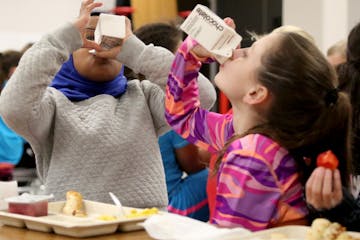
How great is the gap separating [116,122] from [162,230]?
0.59 metres

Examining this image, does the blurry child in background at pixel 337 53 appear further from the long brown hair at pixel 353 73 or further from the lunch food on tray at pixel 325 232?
the lunch food on tray at pixel 325 232

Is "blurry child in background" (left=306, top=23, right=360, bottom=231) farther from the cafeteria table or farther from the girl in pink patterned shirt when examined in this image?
the cafeteria table

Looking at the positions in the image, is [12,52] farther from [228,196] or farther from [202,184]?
[228,196]

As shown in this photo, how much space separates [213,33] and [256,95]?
16cm

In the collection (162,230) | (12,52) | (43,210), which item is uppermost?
(162,230)

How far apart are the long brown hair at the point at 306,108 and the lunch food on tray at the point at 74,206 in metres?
0.36

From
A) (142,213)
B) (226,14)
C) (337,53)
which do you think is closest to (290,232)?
(142,213)

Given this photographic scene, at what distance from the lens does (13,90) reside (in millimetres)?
1662

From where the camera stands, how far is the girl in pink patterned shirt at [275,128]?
127 cm

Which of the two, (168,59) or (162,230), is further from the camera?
(168,59)

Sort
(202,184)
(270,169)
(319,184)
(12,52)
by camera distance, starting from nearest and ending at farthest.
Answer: (319,184)
(270,169)
(202,184)
(12,52)

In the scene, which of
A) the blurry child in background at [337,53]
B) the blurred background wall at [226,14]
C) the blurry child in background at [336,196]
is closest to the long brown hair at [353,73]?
the blurry child in background at [336,196]

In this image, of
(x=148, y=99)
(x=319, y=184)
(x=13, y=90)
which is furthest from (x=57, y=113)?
(x=319, y=184)

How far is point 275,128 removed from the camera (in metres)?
1.36
